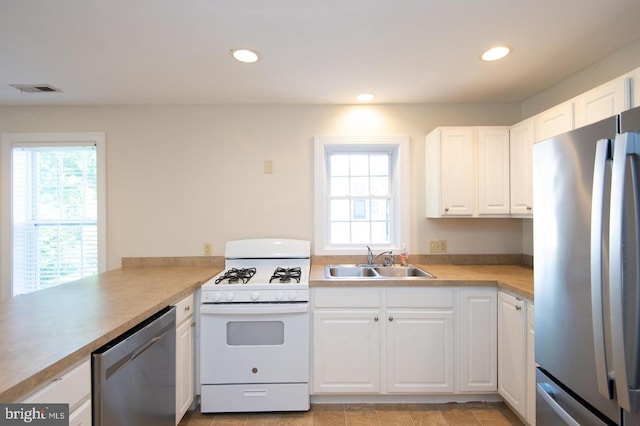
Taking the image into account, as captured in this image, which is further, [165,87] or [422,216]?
[422,216]

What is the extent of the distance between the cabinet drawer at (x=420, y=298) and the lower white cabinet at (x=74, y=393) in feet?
5.56

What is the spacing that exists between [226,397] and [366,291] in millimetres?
1191

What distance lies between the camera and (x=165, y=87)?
91.7 inches

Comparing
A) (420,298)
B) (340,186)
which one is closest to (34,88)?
(340,186)

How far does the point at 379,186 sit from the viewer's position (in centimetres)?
289

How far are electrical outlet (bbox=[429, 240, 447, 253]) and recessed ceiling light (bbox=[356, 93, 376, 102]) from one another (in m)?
1.40

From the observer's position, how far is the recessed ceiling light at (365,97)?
8.15 feet

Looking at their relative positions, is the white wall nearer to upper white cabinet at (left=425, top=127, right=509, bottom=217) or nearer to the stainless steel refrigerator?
upper white cabinet at (left=425, top=127, right=509, bottom=217)

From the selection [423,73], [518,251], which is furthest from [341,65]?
[518,251]

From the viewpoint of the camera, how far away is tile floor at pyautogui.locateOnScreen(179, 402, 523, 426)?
1.97 m

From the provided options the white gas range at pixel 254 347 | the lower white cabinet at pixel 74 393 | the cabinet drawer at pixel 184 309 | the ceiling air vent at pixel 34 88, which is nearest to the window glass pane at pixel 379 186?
the white gas range at pixel 254 347

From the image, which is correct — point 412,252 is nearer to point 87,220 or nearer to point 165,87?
point 165,87

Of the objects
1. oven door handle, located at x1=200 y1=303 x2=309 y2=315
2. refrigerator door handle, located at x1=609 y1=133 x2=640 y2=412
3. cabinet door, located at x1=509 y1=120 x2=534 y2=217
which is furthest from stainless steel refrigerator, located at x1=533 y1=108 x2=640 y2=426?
oven door handle, located at x1=200 y1=303 x2=309 y2=315

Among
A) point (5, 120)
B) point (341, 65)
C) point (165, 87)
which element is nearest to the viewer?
point (341, 65)
